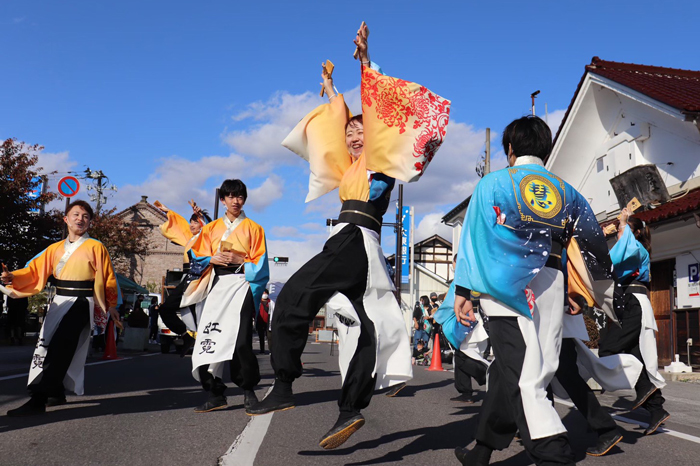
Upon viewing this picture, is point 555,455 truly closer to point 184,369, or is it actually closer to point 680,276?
point 184,369

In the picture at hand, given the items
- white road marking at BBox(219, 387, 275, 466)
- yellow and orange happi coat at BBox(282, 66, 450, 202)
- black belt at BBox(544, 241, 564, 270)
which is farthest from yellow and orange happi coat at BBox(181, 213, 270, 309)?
black belt at BBox(544, 241, 564, 270)

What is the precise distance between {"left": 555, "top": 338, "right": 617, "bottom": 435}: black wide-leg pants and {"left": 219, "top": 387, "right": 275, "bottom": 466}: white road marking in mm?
1972

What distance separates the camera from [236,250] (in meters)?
5.56

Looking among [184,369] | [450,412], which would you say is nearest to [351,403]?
[450,412]

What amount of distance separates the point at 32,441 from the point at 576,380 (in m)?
3.39

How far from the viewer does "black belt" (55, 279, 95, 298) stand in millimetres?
5262

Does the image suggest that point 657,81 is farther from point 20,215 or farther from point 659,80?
point 20,215

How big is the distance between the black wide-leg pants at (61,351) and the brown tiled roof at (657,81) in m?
12.7

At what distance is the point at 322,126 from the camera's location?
4336 millimetres

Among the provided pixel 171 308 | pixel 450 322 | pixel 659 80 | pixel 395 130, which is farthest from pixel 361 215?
pixel 659 80

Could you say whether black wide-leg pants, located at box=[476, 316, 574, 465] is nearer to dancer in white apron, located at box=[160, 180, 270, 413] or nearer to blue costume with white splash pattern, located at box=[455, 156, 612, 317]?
blue costume with white splash pattern, located at box=[455, 156, 612, 317]

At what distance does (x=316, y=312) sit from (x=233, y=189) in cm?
267

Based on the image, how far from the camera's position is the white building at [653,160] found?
43.9 feet

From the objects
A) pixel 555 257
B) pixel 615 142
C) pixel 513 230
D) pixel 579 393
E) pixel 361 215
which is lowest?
pixel 579 393
